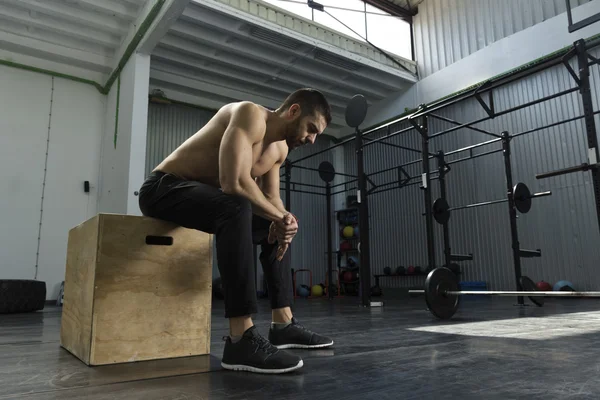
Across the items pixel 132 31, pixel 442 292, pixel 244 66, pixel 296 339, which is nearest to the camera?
pixel 296 339

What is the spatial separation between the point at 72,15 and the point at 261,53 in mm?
2648

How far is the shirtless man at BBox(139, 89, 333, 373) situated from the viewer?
1.17 meters

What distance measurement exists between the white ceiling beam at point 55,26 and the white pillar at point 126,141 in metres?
0.54

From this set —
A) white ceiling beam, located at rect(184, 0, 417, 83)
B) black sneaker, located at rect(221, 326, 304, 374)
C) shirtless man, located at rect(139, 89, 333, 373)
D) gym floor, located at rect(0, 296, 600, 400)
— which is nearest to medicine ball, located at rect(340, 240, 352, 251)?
white ceiling beam, located at rect(184, 0, 417, 83)

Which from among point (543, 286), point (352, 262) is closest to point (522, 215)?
point (543, 286)

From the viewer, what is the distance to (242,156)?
1.24 meters

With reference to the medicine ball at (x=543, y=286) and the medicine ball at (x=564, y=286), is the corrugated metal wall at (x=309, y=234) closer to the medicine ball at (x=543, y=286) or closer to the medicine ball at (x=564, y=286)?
the medicine ball at (x=543, y=286)

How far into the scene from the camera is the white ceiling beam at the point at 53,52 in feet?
19.2

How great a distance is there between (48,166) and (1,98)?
110 cm

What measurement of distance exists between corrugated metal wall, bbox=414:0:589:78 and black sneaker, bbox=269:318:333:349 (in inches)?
243

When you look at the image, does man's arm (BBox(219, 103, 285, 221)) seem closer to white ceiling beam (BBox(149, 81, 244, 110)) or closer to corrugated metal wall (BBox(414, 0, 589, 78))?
corrugated metal wall (BBox(414, 0, 589, 78))

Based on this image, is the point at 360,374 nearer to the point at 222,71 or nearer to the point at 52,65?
the point at 222,71

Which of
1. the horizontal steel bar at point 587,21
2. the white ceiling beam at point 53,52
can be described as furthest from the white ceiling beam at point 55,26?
the horizontal steel bar at point 587,21

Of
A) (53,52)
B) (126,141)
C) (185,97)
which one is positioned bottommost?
(126,141)
